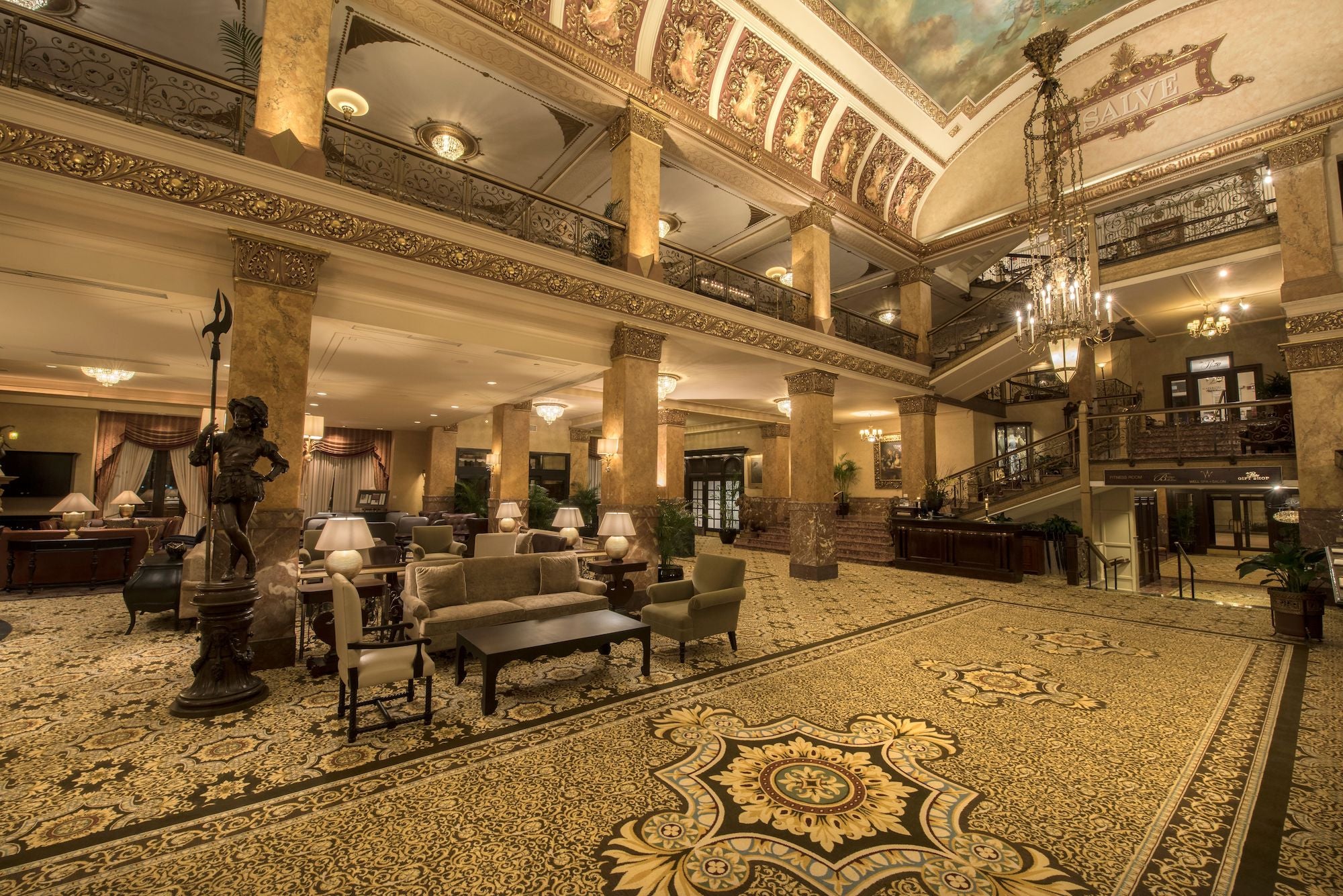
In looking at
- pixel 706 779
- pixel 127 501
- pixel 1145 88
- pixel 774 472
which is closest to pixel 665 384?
pixel 706 779

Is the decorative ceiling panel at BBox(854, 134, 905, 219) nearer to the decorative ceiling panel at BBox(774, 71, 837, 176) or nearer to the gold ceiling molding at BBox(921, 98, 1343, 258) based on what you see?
the decorative ceiling panel at BBox(774, 71, 837, 176)

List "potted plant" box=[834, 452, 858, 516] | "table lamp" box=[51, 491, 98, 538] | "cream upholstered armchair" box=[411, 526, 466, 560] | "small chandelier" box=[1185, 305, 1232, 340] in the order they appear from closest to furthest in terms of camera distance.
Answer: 1. "table lamp" box=[51, 491, 98, 538]
2. "cream upholstered armchair" box=[411, 526, 466, 560]
3. "small chandelier" box=[1185, 305, 1232, 340]
4. "potted plant" box=[834, 452, 858, 516]

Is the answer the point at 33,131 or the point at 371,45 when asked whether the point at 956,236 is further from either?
the point at 33,131

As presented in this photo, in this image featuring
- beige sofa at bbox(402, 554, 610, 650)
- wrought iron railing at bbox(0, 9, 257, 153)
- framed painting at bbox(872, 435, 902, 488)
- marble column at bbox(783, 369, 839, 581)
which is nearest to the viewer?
wrought iron railing at bbox(0, 9, 257, 153)

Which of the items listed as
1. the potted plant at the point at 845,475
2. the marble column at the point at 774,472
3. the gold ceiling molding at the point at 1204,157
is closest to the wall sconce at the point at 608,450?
the marble column at the point at 774,472

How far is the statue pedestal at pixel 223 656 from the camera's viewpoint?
377 cm

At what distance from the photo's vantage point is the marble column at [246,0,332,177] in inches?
A: 196

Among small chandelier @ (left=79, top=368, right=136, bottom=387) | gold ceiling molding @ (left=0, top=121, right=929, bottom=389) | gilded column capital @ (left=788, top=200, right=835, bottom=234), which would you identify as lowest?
small chandelier @ (left=79, top=368, right=136, bottom=387)

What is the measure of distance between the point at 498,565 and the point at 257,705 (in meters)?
2.19

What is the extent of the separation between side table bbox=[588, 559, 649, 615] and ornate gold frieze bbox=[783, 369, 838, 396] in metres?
4.84

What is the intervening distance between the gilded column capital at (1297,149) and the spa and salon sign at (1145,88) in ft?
4.14

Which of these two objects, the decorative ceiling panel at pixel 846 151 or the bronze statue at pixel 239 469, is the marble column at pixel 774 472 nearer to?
the decorative ceiling panel at pixel 846 151

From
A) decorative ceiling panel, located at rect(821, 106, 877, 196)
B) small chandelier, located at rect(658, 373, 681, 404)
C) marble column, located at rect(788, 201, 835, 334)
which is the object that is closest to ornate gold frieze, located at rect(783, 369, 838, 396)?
marble column, located at rect(788, 201, 835, 334)

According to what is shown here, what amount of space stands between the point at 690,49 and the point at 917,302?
7.52 m
